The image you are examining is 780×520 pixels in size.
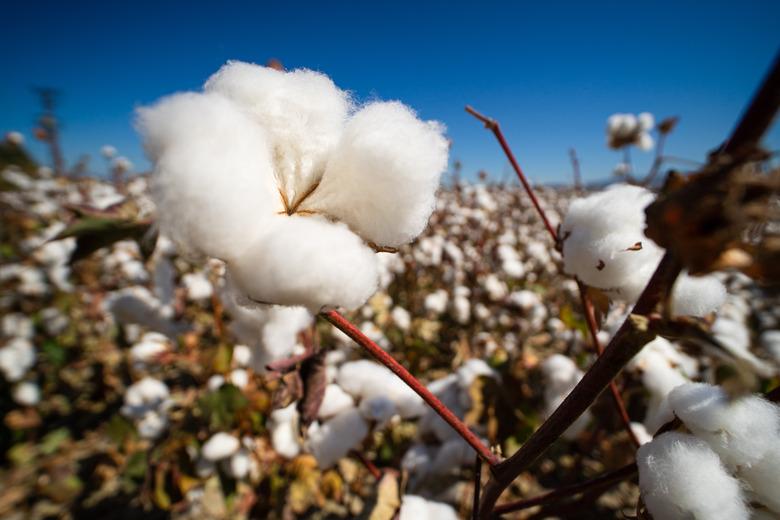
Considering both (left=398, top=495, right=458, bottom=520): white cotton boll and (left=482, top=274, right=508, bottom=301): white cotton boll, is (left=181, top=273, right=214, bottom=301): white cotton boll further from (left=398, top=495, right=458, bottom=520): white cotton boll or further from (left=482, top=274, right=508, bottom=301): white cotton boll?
(left=482, top=274, right=508, bottom=301): white cotton boll

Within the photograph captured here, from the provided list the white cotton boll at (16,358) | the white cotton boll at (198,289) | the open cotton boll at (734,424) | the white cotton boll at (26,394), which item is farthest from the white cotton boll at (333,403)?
the white cotton boll at (16,358)

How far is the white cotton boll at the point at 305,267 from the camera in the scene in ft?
1.01

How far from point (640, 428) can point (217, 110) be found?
5.03 ft

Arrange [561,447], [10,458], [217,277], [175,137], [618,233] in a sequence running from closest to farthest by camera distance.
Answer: [175,137]
[618,233]
[217,277]
[561,447]
[10,458]

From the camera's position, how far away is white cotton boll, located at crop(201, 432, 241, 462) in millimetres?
1262

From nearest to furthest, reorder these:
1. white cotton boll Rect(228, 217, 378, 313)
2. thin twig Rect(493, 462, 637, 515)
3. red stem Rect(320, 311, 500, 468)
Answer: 1. white cotton boll Rect(228, 217, 378, 313)
2. red stem Rect(320, 311, 500, 468)
3. thin twig Rect(493, 462, 637, 515)

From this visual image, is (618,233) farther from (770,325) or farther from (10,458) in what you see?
(770,325)

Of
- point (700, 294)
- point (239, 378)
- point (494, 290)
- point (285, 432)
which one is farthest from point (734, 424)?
point (494, 290)

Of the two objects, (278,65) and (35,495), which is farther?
(35,495)

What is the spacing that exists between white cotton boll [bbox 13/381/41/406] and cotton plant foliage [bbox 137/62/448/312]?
264 cm

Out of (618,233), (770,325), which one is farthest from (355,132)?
(770,325)

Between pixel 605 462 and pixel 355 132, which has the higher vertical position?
pixel 355 132

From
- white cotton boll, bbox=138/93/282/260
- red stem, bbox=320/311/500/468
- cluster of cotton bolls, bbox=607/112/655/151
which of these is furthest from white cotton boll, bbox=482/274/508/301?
white cotton boll, bbox=138/93/282/260

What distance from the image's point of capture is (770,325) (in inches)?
105
